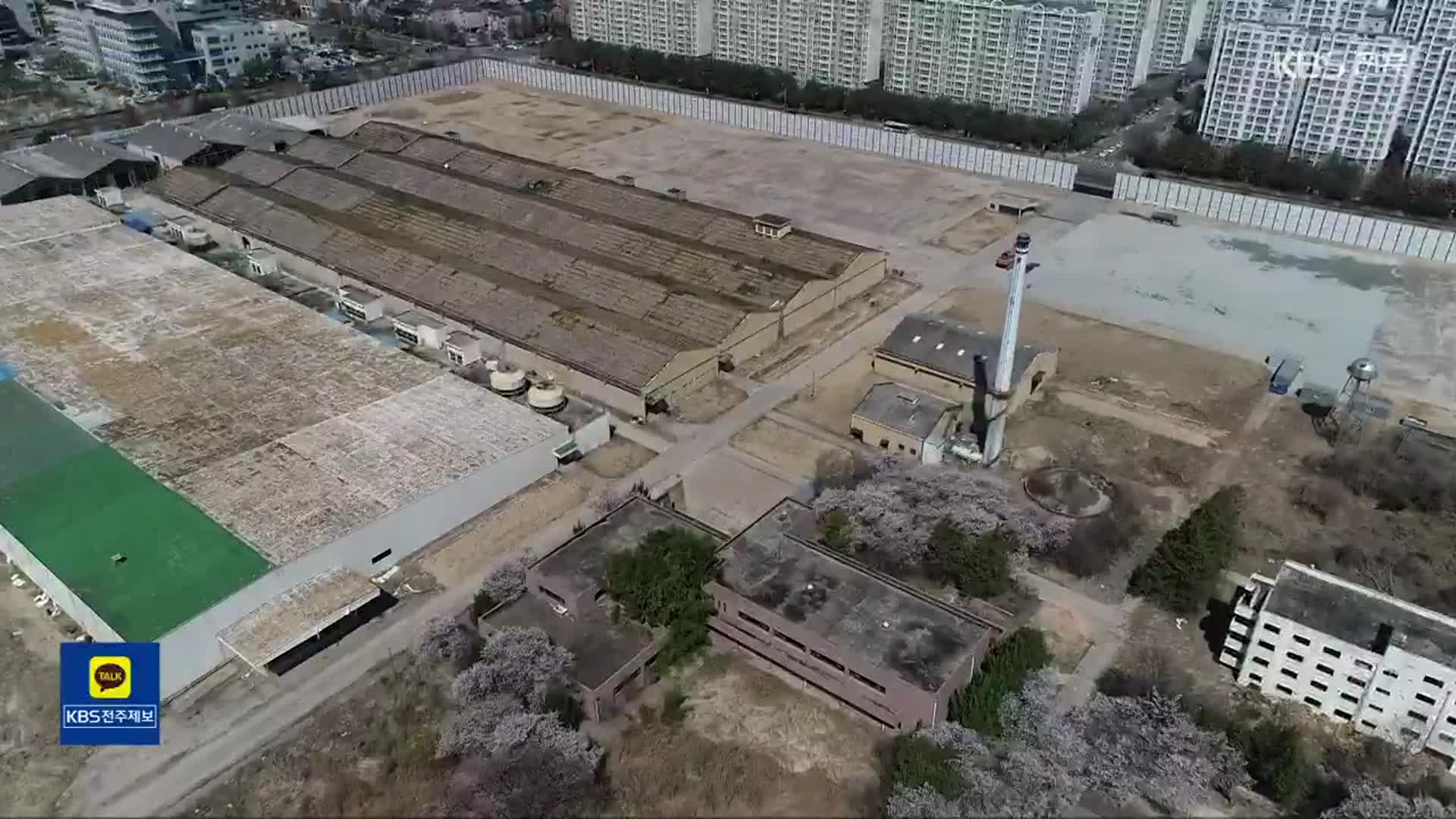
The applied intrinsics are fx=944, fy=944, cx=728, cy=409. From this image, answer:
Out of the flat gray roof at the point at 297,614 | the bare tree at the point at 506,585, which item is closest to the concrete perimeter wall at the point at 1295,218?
the bare tree at the point at 506,585

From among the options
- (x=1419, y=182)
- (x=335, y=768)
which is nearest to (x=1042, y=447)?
(x=335, y=768)

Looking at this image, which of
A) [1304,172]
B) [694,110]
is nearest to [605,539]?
[1304,172]

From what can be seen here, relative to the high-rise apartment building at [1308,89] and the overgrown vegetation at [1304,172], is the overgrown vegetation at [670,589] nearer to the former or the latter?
the overgrown vegetation at [1304,172]

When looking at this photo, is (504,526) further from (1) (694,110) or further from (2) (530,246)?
(1) (694,110)

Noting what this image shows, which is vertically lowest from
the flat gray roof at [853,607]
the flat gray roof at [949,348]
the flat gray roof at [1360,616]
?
the flat gray roof at [853,607]

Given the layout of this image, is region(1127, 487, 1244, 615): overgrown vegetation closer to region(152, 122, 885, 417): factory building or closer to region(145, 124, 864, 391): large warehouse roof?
region(152, 122, 885, 417): factory building

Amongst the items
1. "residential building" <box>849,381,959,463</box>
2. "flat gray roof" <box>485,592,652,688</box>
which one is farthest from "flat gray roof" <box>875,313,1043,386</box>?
"flat gray roof" <box>485,592,652,688</box>
